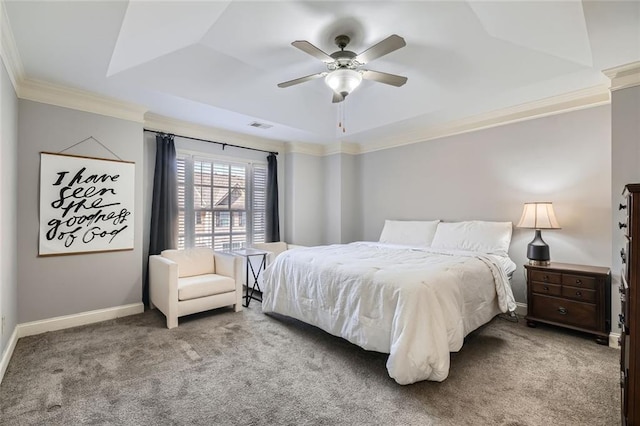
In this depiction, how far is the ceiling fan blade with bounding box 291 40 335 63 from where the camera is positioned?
6.86ft

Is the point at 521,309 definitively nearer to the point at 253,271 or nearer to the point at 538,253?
the point at 538,253

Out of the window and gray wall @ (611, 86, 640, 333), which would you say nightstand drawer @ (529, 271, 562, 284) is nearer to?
gray wall @ (611, 86, 640, 333)

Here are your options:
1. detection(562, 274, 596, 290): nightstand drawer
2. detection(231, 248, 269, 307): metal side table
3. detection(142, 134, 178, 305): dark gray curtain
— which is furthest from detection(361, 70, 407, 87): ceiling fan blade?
detection(142, 134, 178, 305): dark gray curtain

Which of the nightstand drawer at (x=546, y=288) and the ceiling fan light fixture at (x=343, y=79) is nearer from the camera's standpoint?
the ceiling fan light fixture at (x=343, y=79)

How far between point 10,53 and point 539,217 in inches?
197

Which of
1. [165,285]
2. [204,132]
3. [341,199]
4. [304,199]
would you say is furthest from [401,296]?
[204,132]

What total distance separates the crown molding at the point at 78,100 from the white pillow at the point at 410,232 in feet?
12.1

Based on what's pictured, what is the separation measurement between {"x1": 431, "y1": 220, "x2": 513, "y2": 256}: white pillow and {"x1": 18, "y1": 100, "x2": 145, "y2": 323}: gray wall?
3831mm

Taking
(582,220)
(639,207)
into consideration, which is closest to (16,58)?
(639,207)

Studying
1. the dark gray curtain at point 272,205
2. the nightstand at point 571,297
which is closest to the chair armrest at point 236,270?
the dark gray curtain at point 272,205

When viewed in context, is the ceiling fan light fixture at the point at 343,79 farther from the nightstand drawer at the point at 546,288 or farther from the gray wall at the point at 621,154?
the nightstand drawer at the point at 546,288

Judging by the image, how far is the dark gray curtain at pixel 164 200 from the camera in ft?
12.7

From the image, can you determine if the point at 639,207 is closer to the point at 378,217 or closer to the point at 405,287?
the point at 405,287

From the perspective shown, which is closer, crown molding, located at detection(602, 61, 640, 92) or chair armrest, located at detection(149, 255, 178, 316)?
crown molding, located at detection(602, 61, 640, 92)
